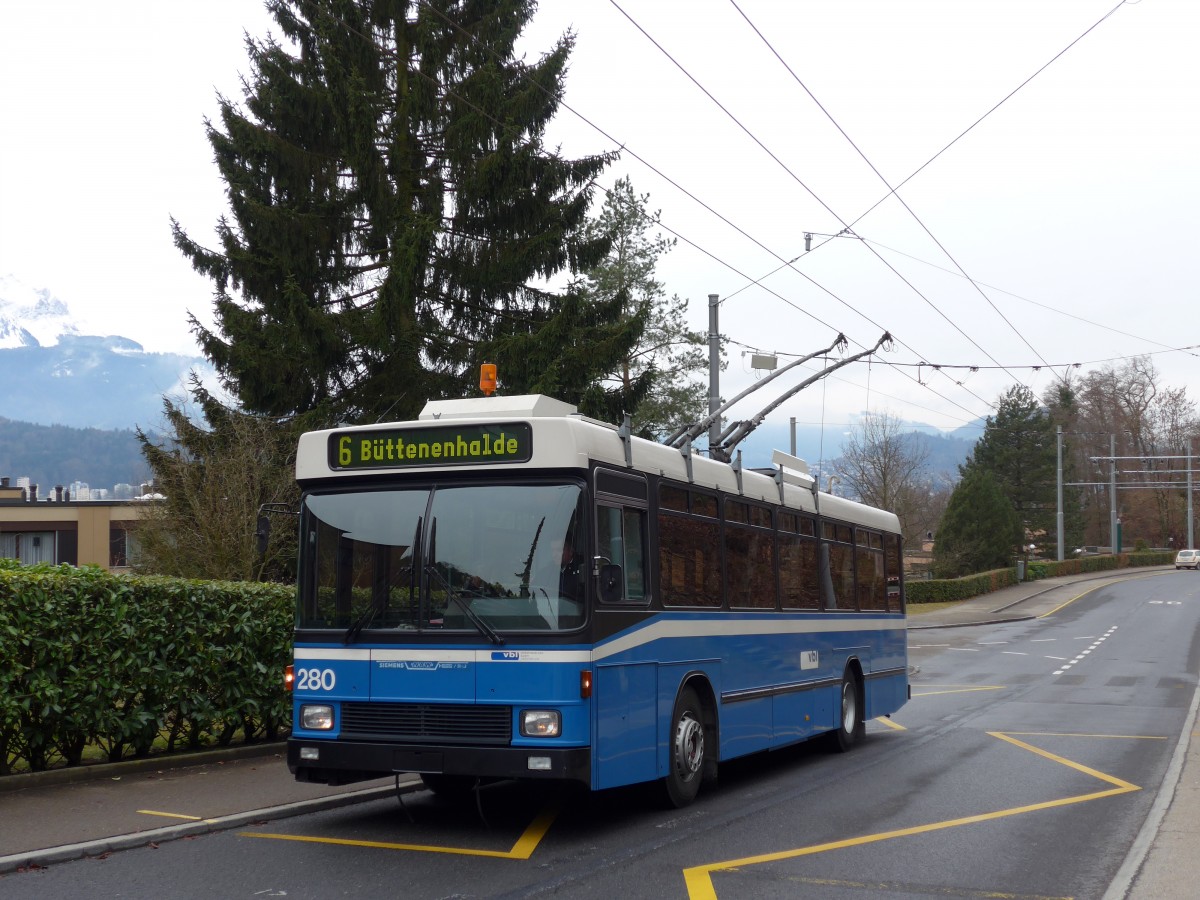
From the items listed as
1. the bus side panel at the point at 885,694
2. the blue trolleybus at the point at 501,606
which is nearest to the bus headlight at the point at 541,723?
the blue trolleybus at the point at 501,606

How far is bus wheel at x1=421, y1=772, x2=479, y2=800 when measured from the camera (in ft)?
34.1

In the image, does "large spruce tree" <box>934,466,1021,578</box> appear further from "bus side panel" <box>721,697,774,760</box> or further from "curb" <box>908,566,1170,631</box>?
"bus side panel" <box>721,697,774,760</box>

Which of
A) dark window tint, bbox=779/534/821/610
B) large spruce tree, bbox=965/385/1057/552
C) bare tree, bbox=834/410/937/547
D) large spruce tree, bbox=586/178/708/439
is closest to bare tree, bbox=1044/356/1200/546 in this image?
large spruce tree, bbox=965/385/1057/552

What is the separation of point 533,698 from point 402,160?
60.3ft

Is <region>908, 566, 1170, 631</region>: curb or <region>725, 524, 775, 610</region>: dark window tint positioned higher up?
<region>725, 524, 775, 610</region>: dark window tint

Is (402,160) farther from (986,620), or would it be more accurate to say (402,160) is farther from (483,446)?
(986,620)

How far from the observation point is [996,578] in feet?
214

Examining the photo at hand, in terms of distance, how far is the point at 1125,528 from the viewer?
11131 centimetres

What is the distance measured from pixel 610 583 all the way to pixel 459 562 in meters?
1.06

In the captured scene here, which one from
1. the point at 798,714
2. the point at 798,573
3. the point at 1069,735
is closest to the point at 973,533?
the point at 1069,735

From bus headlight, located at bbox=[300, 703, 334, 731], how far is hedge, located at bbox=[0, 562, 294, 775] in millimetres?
2390

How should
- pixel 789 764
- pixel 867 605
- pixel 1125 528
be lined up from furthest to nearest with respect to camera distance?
pixel 1125 528 < pixel 867 605 < pixel 789 764

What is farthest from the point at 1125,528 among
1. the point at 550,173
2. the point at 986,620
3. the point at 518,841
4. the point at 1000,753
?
the point at 518,841

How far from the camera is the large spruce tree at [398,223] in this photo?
23703mm
